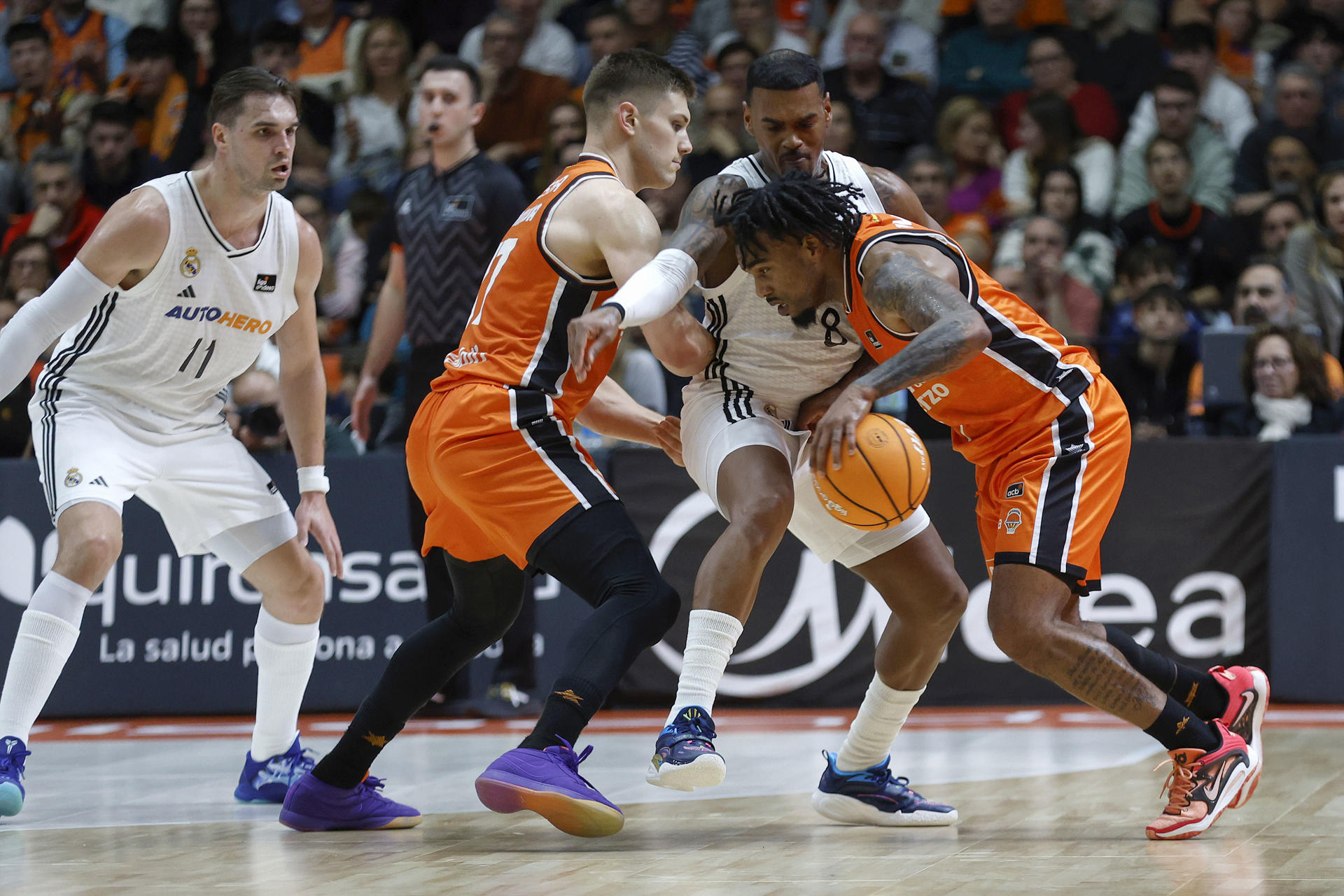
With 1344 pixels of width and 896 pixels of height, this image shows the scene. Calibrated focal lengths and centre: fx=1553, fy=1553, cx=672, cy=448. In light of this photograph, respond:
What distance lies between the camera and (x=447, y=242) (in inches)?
271

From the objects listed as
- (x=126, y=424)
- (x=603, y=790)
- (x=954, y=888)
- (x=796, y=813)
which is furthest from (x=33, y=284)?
(x=954, y=888)

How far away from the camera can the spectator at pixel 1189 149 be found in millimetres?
9539

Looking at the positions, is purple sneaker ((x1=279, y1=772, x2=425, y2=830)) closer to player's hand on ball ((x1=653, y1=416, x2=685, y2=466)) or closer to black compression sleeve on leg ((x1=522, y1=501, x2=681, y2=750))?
black compression sleeve on leg ((x1=522, y1=501, x2=681, y2=750))

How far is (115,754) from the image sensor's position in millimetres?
6176

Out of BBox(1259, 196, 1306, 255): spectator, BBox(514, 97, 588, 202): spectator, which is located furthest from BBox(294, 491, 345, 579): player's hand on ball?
BBox(1259, 196, 1306, 255): spectator

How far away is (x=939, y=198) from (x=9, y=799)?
642cm

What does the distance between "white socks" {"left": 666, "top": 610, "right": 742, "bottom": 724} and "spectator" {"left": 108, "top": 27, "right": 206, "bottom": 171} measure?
26.1 ft

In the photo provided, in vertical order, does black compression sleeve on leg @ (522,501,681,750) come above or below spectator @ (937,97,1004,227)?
below

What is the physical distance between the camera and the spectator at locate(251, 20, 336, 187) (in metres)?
10.7

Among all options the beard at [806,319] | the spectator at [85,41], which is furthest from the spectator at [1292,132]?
the spectator at [85,41]

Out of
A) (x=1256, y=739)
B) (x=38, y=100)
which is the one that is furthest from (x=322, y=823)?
(x=38, y=100)

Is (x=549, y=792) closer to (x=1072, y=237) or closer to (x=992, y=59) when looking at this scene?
(x=1072, y=237)

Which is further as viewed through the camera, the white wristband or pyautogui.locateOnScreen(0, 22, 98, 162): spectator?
pyautogui.locateOnScreen(0, 22, 98, 162): spectator

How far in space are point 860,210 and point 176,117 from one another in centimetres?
793
